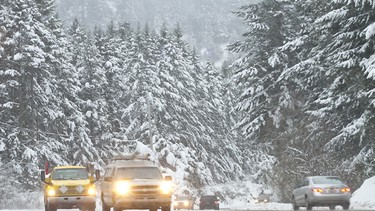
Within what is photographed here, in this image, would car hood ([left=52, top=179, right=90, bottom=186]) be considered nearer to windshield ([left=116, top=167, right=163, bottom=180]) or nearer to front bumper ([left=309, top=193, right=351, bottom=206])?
windshield ([left=116, top=167, right=163, bottom=180])

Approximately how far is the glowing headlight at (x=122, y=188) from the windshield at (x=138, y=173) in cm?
41

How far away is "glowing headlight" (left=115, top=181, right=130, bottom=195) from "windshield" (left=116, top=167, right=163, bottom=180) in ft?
1.33

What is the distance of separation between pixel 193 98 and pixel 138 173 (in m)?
46.7

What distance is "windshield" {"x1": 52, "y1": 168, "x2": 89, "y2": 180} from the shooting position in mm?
27141

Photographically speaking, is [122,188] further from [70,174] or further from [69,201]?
[70,174]

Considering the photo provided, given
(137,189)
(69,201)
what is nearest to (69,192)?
(69,201)

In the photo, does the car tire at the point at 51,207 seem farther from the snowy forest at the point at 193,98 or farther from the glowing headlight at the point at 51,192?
the snowy forest at the point at 193,98

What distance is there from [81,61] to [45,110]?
49.6 ft

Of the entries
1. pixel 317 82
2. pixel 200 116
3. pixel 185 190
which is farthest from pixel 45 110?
pixel 200 116

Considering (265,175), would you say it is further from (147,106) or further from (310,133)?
(147,106)

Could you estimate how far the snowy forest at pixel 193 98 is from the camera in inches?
1307

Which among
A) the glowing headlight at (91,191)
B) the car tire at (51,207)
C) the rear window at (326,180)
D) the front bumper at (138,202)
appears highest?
the glowing headlight at (91,191)

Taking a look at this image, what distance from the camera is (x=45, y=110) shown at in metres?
50.7

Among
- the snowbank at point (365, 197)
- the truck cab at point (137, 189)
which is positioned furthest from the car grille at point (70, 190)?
the snowbank at point (365, 197)
